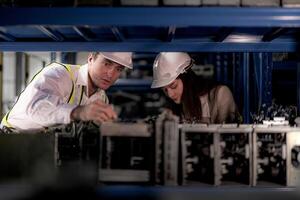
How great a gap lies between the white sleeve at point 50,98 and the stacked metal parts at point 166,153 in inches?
5.4

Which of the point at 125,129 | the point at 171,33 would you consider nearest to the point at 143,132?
the point at 125,129

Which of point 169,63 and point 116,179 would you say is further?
point 169,63

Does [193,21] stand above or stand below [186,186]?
above

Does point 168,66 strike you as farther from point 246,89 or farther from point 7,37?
point 7,37

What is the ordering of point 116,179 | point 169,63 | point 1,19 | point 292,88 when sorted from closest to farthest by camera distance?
point 1,19 < point 116,179 < point 169,63 < point 292,88

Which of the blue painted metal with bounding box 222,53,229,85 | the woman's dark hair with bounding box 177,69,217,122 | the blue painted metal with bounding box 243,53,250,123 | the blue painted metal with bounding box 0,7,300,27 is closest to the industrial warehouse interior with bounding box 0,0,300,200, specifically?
the blue painted metal with bounding box 0,7,300,27

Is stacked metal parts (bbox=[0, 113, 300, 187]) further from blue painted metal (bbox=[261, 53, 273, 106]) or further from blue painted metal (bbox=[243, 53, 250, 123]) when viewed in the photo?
blue painted metal (bbox=[243, 53, 250, 123])

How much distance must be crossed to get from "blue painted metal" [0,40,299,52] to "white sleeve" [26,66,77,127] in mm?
227

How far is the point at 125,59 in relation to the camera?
285 centimetres

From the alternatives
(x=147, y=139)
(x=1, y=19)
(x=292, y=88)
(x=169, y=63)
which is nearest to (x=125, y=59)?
(x=169, y=63)

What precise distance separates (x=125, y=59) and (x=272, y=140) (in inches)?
45.9

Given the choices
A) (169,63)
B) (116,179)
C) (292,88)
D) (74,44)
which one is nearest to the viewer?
(116,179)

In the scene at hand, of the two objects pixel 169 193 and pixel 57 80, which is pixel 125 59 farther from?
pixel 169 193

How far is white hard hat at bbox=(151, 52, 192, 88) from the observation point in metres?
2.98
